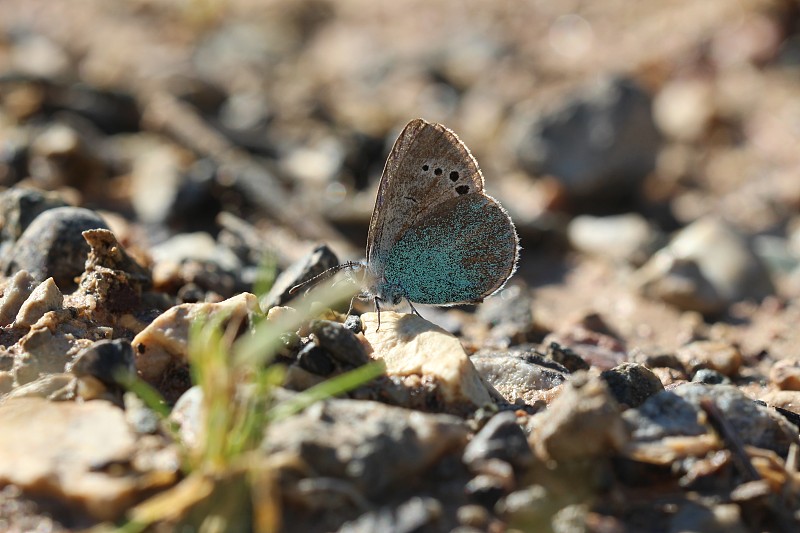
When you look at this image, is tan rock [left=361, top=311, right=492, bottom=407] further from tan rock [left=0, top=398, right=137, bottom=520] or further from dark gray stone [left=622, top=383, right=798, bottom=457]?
tan rock [left=0, top=398, right=137, bottom=520]

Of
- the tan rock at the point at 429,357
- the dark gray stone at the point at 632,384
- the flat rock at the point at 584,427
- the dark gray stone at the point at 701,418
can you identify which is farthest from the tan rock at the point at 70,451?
the dark gray stone at the point at 632,384

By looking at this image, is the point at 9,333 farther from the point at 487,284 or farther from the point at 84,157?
the point at 84,157

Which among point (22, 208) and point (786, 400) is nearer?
point (786, 400)

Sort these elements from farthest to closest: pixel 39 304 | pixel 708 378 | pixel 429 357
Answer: pixel 708 378, pixel 39 304, pixel 429 357

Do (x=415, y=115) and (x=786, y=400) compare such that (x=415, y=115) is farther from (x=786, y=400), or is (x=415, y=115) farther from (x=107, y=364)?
(x=107, y=364)

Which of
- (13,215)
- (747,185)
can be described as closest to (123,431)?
(13,215)

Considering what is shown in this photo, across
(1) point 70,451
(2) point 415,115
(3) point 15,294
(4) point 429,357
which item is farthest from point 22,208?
(2) point 415,115

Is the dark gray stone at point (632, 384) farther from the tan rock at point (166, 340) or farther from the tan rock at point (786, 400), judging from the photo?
the tan rock at point (166, 340)
